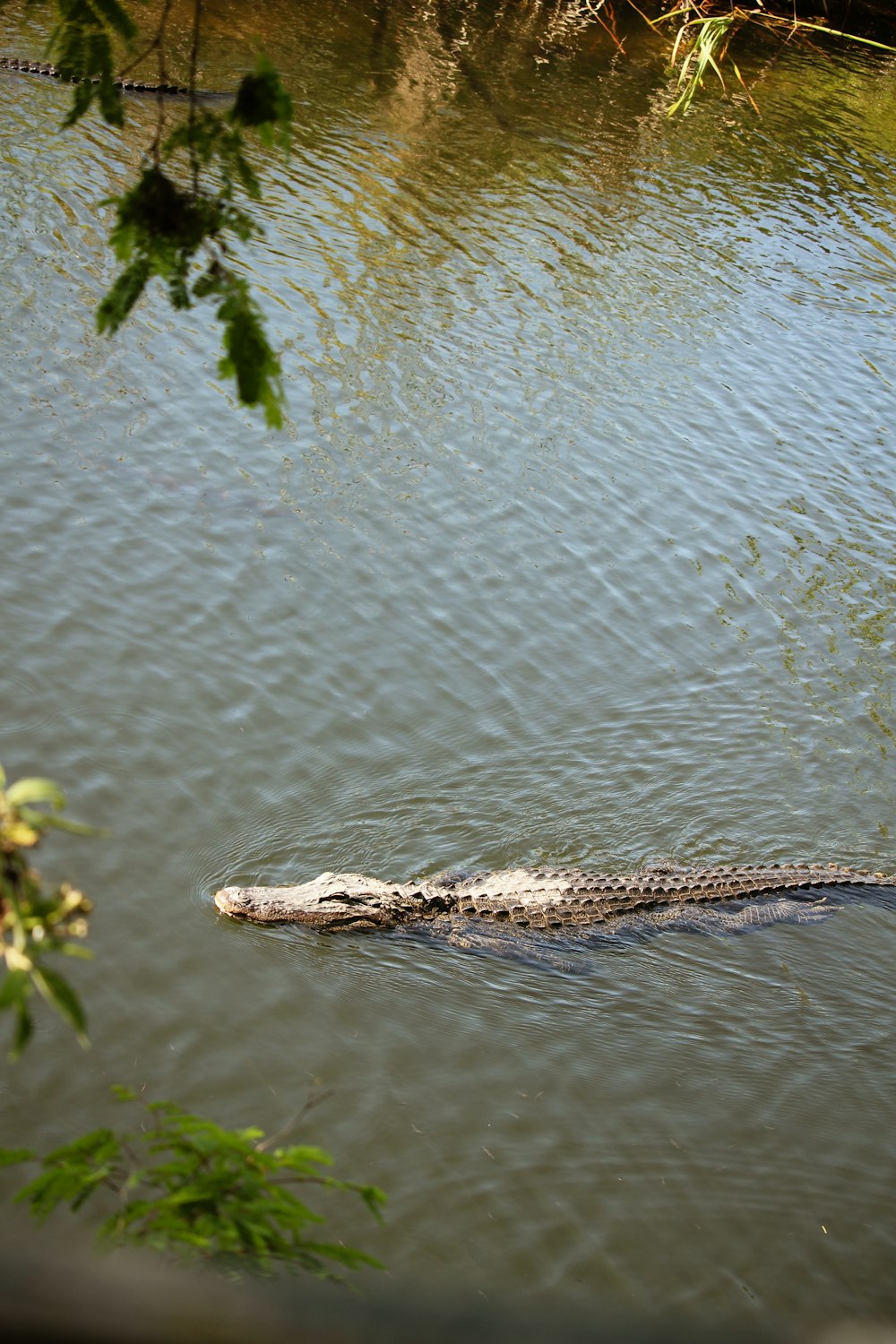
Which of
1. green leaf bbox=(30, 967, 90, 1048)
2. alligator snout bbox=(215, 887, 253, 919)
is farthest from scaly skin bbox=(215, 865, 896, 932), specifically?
green leaf bbox=(30, 967, 90, 1048)

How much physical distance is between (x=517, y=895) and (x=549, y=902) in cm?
20

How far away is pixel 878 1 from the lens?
33.5 m

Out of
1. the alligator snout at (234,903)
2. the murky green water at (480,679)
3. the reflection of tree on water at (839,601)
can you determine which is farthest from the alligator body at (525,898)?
the reflection of tree on water at (839,601)

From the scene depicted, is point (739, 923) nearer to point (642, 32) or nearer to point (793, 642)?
point (793, 642)

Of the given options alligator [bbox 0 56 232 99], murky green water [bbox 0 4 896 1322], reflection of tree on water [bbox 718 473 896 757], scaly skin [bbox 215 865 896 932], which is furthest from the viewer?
alligator [bbox 0 56 232 99]

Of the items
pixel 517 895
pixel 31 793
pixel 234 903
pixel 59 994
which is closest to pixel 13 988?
pixel 59 994

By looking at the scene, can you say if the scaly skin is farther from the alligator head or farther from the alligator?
the alligator

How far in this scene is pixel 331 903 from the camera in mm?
6922

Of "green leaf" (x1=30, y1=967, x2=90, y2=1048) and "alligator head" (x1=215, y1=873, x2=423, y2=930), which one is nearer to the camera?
"green leaf" (x1=30, y1=967, x2=90, y2=1048)

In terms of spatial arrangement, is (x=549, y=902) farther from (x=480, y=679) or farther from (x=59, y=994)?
(x=59, y=994)

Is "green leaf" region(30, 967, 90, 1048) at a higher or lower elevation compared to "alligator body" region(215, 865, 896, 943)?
higher

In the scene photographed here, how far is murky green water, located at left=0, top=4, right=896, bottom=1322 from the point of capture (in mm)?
5891

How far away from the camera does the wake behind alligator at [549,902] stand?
6.95m

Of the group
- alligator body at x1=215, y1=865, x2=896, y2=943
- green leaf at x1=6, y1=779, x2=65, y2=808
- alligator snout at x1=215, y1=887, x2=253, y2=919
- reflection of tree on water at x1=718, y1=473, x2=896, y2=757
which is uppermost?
green leaf at x1=6, y1=779, x2=65, y2=808
